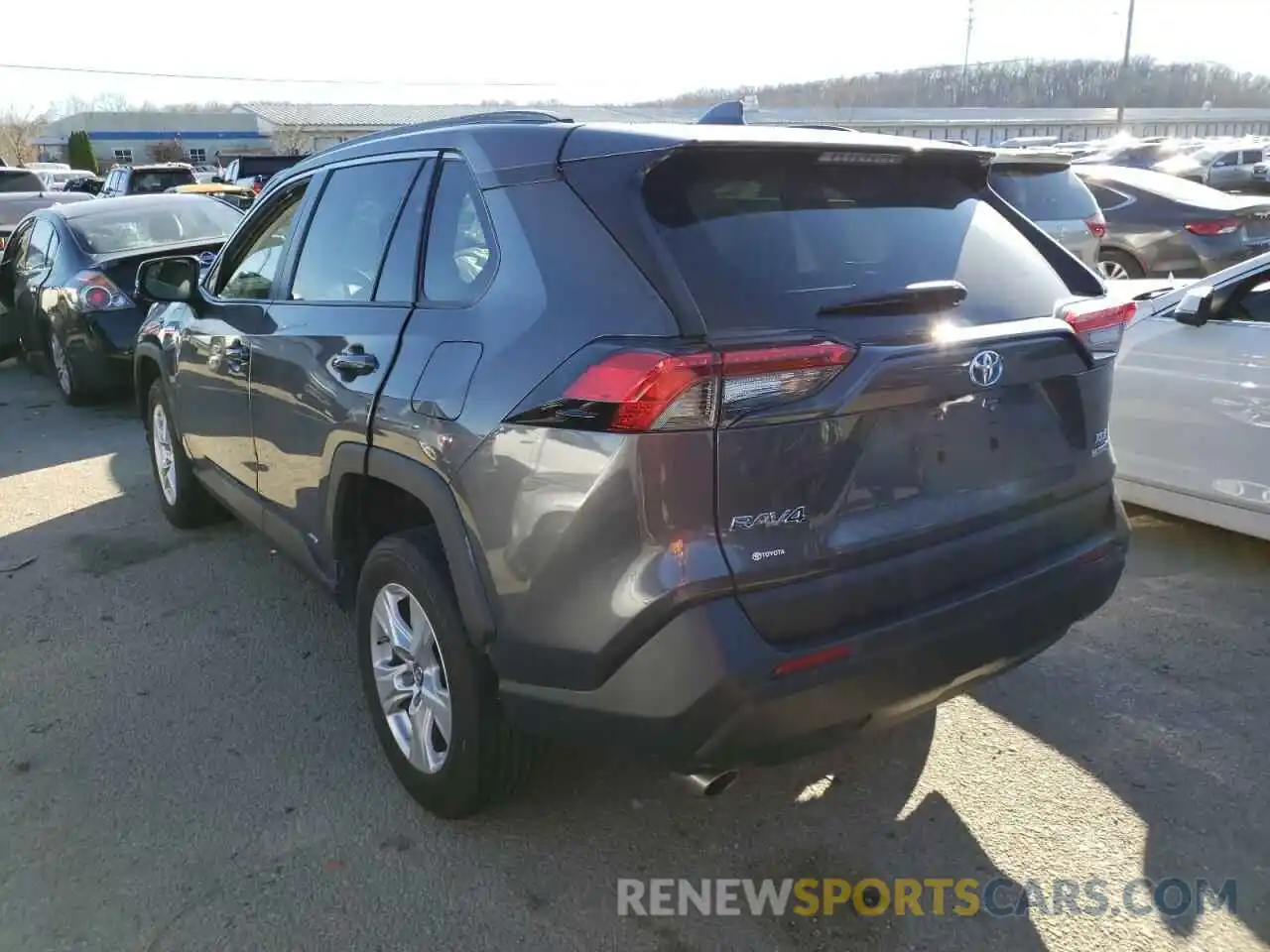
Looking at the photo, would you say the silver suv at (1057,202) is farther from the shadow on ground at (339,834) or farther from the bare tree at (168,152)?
the bare tree at (168,152)

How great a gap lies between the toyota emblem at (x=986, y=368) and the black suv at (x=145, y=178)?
22004mm

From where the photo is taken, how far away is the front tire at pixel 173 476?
524cm

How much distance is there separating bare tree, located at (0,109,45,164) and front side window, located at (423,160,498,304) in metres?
59.5

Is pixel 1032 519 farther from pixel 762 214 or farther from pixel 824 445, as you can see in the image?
pixel 762 214

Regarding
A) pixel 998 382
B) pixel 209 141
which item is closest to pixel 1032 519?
pixel 998 382

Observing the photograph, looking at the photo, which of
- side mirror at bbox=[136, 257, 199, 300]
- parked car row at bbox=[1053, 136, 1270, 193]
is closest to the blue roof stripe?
parked car row at bbox=[1053, 136, 1270, 193]

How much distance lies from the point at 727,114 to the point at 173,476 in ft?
12.3

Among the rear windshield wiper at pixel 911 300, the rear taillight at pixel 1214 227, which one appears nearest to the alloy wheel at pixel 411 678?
the rear windshield wiper at pixel 911 300

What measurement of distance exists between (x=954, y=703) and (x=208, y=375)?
3.19 metres

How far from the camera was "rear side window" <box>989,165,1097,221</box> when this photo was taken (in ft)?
30.2

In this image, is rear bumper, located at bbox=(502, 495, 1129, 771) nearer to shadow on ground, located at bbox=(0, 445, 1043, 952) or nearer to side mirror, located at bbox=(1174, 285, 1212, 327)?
shadow on ground, located at bbox=(0, 445, 1043, 952)

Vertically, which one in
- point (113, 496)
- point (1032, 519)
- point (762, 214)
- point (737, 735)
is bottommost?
point (113, 496)

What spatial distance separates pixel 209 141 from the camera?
67812 millimetres

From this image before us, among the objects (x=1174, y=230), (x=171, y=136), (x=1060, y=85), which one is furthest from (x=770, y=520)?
(x=1060, y=85)
